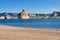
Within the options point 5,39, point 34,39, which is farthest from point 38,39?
point 5,39

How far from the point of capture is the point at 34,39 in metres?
15.5

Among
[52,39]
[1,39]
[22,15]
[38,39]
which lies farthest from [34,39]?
[22,15]

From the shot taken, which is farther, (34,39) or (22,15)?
(22,15)

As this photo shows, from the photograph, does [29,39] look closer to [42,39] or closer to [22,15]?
[42,39]

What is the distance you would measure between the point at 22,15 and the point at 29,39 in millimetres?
183590

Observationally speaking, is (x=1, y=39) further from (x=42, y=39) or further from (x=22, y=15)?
(x=22, y=15)

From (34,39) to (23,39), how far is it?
88 cm

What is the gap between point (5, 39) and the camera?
50.1 feet

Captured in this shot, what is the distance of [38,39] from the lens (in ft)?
50.6

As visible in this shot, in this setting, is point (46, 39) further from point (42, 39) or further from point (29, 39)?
point (29, 39)

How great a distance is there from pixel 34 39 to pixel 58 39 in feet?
6.38

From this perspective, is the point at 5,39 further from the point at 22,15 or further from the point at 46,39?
the point at 22,15

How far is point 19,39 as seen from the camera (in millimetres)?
15336

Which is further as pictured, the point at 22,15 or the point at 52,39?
the point at 22,15
